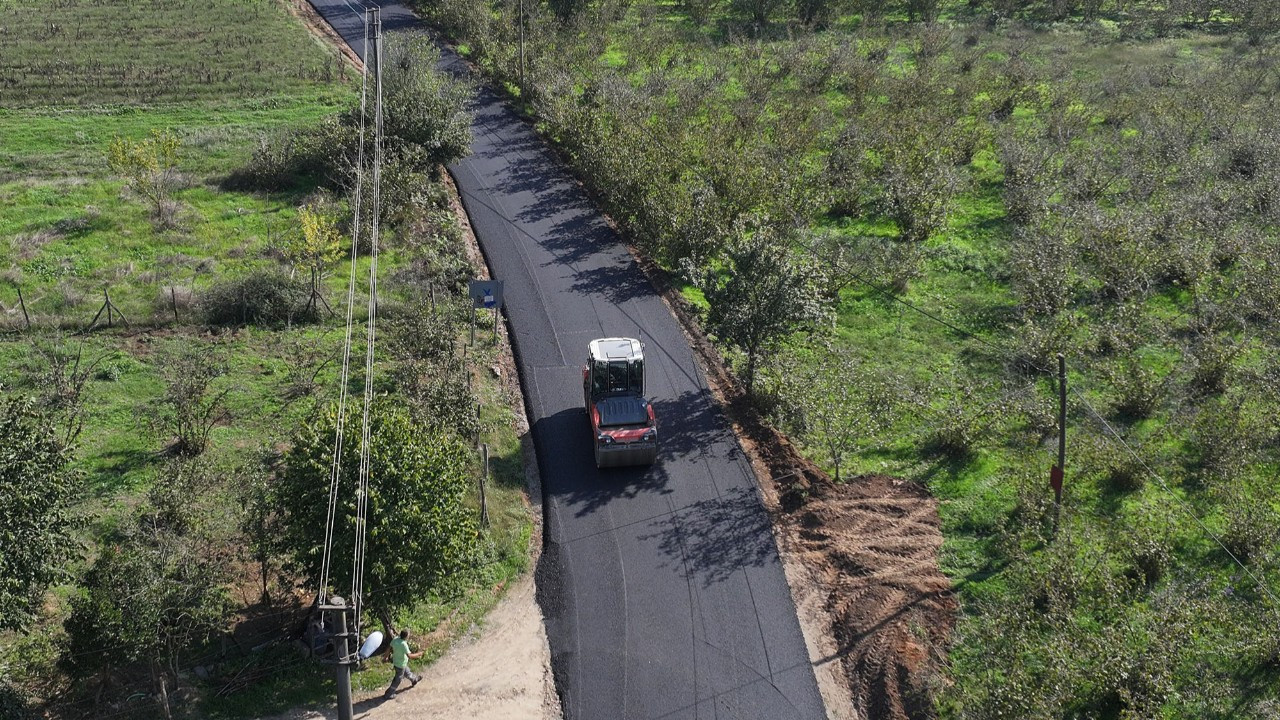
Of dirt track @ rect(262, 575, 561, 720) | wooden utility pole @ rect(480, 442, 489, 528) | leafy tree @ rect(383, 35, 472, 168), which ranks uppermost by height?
leafy tree @ rect(383, 35, 472, 168)

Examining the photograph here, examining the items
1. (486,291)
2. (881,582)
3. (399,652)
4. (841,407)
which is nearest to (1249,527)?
(881,582)

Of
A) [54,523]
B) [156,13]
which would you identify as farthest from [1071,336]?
[156,13]

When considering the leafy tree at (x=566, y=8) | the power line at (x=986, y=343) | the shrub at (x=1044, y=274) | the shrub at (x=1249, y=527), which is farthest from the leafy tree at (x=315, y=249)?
the leafy tree at (x=566, y=8)

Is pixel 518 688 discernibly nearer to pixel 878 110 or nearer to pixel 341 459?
pixel 341 459

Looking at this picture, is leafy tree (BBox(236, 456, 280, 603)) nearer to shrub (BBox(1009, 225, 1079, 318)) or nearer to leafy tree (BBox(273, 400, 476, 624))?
leafy tree (BBox(273, 400, 476, 624))

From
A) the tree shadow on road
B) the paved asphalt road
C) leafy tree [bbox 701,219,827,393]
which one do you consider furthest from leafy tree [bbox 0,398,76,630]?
leafy tree [bbox 701,219,827,393]
